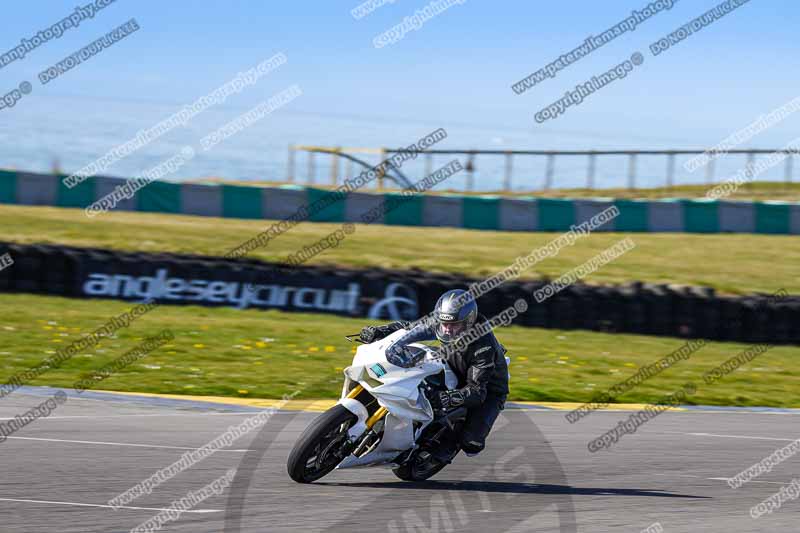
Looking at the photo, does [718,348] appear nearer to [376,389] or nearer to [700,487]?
[700,487]

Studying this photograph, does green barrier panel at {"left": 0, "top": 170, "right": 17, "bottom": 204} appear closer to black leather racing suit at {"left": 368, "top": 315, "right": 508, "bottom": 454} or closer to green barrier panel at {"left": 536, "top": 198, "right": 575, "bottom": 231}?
green barrier panel at {"left": 536, "top": 198, "right": 575, "bottom": 231}

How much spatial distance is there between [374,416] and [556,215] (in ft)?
69.0

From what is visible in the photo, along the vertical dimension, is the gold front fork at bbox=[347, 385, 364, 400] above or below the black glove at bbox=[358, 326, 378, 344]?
below

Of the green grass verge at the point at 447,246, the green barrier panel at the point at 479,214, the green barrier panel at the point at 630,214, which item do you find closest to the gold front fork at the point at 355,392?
the green grass verge at the point at 447,246

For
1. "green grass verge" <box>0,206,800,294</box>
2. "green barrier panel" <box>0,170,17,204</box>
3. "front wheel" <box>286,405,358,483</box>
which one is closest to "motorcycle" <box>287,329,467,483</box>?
"front wheel" <box>286,405,358,483</box>

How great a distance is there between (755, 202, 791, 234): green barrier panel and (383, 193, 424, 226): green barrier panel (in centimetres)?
881

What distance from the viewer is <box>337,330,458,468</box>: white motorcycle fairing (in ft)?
25.7

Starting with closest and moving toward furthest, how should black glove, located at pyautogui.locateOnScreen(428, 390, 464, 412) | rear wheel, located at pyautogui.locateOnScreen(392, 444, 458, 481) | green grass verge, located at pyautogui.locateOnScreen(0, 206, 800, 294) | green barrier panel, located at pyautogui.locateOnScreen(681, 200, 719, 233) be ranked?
black glove, located at pyautogui.locateOnScreen(428, 390, 464, 412)
rear wheel, located at pyautogui.locateOnScreen(392, 444, 458, 481)
green grass verge, located at pyautogui.locateOnScreen(0, 206, 800, 294)
green barrier panel, located at pyautogui.locateOnScreen(681, 200, 719, 233)

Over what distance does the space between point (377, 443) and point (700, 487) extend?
283cm

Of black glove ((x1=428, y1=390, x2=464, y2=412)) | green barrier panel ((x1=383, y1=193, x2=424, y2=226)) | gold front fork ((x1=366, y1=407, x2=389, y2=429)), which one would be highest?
green barrier panel ((x1=383, y1=193, x2=424, y2=226))

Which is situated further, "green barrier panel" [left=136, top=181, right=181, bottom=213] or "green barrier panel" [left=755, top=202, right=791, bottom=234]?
"green barrier panel" [left=755, top=202, right=791, bottom=234]

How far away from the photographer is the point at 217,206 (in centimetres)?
2808

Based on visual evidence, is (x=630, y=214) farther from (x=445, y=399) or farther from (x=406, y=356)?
(x=406, y=356)

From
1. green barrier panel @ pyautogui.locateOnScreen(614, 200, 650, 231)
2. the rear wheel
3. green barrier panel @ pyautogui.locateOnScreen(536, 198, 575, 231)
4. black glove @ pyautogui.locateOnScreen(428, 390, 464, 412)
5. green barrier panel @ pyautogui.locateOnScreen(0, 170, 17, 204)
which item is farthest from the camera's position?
green barrier panel @ pyautogui.locateOnScreen(614, 200, 650, 231)
